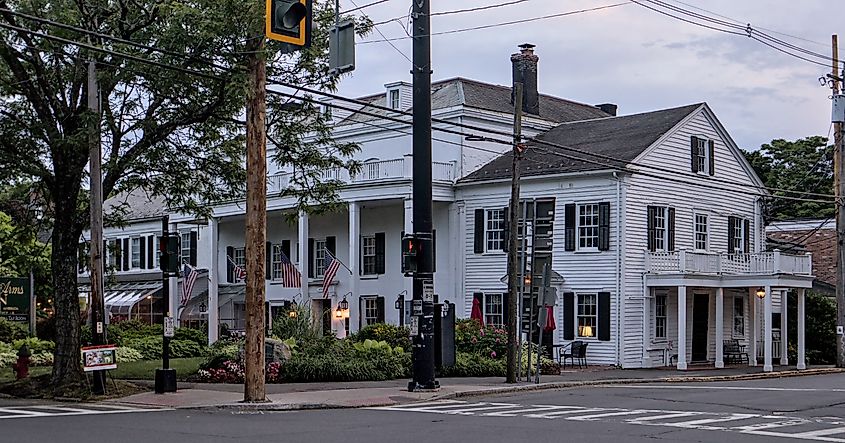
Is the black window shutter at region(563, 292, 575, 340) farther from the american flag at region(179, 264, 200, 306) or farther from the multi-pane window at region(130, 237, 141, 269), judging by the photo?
the multi-pane window at region(130, 237, 141, 269)

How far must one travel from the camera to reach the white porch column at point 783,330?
1545 inches

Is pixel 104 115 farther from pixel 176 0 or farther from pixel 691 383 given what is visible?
pixel 691 383

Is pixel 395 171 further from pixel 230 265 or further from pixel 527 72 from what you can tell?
pixel 230 265

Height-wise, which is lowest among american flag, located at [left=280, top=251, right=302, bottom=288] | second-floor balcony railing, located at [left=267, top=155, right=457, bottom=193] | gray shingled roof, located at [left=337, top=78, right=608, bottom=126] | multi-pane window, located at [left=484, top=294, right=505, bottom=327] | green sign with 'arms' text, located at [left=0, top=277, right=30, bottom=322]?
multi-pane window, located at [left=484, top=294, right=505, bottom=327]

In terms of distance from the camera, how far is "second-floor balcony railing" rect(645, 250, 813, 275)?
125 feet

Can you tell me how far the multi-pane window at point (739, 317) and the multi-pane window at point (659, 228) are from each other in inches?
216

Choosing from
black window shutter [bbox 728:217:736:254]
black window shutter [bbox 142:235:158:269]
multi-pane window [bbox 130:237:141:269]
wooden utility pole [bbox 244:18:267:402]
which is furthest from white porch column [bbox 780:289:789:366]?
multi-pane window [bbox 130:237:141:269]


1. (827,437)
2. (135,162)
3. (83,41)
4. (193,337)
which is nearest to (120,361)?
(193,337)

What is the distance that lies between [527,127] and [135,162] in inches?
886

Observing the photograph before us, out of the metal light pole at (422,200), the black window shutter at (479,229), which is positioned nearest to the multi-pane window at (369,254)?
the black window shutter at (479,229)

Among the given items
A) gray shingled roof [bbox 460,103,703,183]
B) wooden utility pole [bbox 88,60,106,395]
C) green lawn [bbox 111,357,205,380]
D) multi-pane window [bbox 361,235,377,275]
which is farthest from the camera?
multi-pane window [bbox 361,235,377,275]

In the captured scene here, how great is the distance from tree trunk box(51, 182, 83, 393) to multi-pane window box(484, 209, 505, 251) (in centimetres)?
1982

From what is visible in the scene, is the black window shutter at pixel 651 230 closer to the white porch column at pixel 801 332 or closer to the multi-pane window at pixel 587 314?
the multi-pane window at pixel 587 314

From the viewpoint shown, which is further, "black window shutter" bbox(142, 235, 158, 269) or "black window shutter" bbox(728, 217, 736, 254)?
"black window shutter" bbox(142, 235, 158, 269)
